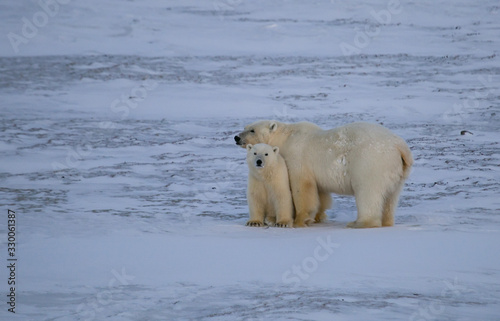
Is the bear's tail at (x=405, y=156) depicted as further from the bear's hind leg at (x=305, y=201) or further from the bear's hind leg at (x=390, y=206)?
the bear's hind leg at (x=305, y=201)

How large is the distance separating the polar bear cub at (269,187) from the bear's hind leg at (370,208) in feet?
1.93

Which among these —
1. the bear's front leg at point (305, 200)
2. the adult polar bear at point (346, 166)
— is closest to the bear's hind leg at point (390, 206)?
the adult polar bear at point (346, 166)

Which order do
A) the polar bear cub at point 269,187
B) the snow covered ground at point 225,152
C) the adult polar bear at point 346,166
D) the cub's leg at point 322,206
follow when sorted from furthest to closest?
the cub's leg at point 322,206 < the polar bear cub at point 269,187 < the adult polar bear at point 346,166 < the snow covered ground at point 225,152

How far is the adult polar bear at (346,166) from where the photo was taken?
5.39 meters

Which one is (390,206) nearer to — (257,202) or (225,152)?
(257,202)

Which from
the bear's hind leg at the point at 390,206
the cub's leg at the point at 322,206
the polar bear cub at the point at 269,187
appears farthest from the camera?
the cub's leg at the point at 322,206

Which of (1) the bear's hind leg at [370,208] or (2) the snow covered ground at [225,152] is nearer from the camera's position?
(2) the snow covered ground at [225,152]

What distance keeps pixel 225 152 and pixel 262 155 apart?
3227mm

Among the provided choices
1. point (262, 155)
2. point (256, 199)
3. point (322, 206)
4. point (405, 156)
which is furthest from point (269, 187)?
point (405, 156)

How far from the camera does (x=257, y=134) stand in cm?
625

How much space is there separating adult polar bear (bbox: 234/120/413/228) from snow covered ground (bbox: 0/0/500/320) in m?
0.24

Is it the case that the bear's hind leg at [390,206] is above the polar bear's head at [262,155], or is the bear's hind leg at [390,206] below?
below

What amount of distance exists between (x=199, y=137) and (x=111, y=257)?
5.25 m

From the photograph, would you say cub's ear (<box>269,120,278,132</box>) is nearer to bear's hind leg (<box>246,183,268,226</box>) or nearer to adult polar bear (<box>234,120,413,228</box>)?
adult polar bear (<box>234,120,413,228</box>)
